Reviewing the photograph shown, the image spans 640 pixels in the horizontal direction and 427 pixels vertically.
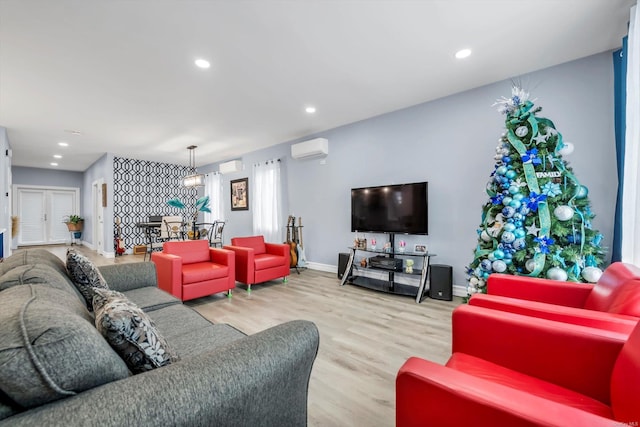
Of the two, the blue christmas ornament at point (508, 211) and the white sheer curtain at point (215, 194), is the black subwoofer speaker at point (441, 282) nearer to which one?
the blue christmas ornament at point (508, 211)

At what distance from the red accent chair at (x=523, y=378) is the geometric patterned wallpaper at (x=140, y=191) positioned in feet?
28.2

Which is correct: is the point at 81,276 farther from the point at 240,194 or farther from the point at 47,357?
the point at 240,194

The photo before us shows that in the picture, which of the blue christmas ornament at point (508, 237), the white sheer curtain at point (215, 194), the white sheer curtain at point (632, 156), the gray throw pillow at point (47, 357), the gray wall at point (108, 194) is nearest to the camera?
the gray throw pillow at point (47, 357)

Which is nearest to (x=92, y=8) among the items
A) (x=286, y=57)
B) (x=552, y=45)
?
(x=286, y=57)

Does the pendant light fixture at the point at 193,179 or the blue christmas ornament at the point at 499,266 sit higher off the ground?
the pendant light fixture at the point at 193,179

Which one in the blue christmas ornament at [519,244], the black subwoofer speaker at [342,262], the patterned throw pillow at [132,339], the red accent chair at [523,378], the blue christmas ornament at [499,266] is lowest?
the black subwoofer speaker at [342,262]

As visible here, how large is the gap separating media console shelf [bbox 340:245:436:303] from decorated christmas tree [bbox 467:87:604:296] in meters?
0.98

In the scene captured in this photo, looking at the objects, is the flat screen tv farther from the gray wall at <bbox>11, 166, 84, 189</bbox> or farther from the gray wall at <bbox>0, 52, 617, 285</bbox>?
the gray wall at <bbox>11, 166, 84, 189</bbox>

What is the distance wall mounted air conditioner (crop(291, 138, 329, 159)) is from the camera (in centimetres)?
497

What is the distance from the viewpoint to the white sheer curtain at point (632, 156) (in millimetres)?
2086

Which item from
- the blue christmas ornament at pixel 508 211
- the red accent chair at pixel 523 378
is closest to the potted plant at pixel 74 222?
the red accent chair at pixel 523 378


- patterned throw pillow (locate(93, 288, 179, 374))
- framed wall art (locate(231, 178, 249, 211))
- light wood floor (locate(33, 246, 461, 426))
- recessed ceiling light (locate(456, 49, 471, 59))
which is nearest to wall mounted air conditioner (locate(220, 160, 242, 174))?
framed wall art (locate(231, 178, 249, 211))

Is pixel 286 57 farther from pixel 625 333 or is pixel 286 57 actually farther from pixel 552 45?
pixel 625 333

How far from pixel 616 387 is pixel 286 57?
3.15 meters
